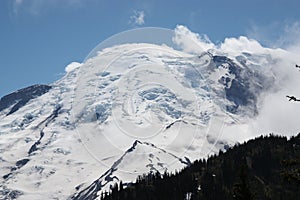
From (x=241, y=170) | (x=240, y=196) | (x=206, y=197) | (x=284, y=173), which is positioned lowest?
(x=284, y=173)

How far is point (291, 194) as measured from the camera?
186 metres

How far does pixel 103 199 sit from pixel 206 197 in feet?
125

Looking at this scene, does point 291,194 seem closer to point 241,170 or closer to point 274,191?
point 274,191

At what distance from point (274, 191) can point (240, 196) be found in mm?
158910

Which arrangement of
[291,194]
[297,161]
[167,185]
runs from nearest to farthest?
1. [297,161]
2. [291,194]
3. [167,185]

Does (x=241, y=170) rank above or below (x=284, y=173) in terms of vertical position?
above

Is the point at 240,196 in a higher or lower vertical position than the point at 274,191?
lower

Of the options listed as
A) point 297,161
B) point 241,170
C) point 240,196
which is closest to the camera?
→ point 297,161

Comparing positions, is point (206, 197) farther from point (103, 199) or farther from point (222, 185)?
point (103, 199)

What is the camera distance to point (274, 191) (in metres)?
195

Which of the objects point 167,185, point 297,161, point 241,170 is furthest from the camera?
point 167,185

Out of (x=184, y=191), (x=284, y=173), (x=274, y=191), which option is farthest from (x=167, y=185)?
(x=284, y=173)

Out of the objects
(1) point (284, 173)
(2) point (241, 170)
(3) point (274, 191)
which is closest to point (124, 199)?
(3) point (274, 191)

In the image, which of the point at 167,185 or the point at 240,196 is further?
the point at 167,185
